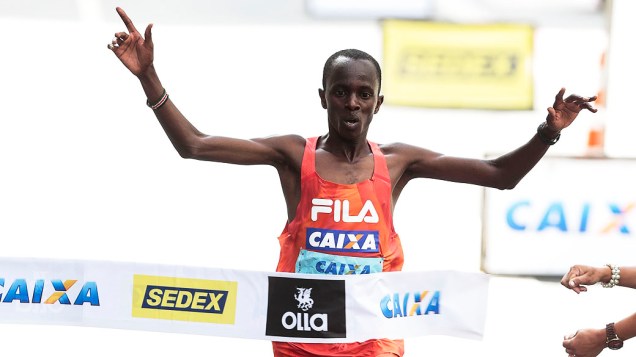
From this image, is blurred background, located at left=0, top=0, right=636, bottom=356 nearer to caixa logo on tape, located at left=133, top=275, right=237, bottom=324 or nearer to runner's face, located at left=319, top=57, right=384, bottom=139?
caixa logo on tape, located at left=133, top=275, right=237, bottom=324

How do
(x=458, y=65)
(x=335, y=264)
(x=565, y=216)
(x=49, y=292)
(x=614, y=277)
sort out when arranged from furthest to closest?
(x=458, y=65) < (x=565, y=216) < (x=49, y=292) < (x=335, y=264) < (x=614, y=277)

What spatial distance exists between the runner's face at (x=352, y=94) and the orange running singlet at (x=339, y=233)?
0.19 meters

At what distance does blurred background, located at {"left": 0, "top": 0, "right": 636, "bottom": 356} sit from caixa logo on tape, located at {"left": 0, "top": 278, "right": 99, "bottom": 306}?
519 centimetres

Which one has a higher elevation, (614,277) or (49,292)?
(614,277)

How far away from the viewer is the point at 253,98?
29.7ft

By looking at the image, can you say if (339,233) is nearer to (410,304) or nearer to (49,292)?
(410,304)

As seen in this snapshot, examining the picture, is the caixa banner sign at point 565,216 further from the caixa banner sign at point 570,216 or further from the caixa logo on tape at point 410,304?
the caixa logo on tape at point 410,304

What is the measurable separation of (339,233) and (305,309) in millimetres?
306

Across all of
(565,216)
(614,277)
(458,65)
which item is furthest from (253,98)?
(614,277)

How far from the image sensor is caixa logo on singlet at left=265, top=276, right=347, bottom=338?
3457mm

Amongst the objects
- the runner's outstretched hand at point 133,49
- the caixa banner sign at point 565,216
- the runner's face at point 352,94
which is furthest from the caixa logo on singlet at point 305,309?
the caixa banner sign at point 565,216

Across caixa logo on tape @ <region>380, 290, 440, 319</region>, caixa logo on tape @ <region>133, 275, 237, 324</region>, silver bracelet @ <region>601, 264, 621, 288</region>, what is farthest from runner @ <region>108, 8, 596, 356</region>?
silver bracelet @ <region>601, 264, 621, 288</region>

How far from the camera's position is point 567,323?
22.5ft

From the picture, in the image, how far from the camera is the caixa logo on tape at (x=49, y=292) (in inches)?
140
